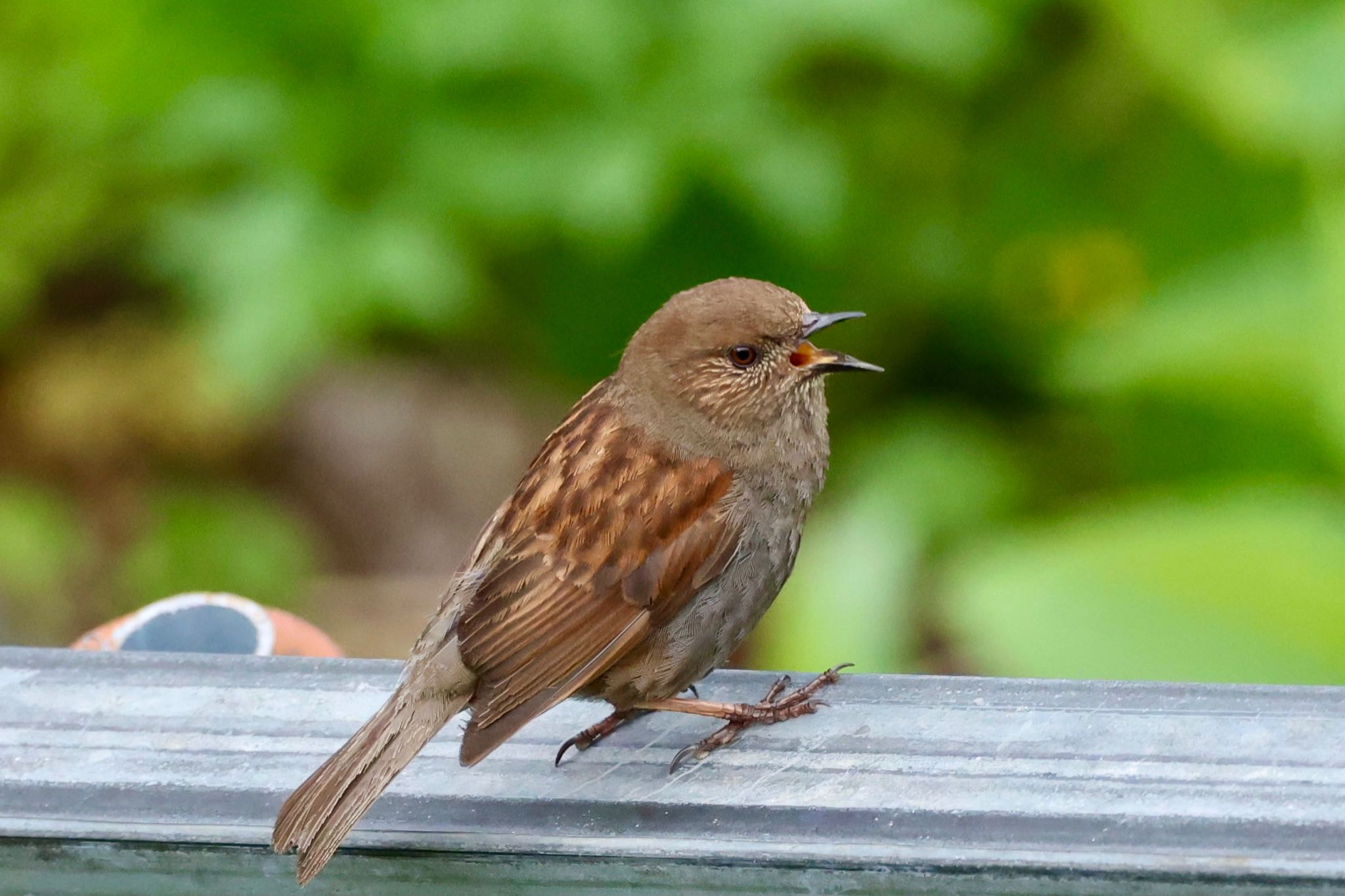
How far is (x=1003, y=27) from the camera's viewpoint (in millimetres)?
5324

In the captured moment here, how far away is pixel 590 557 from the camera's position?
2922 millimetres

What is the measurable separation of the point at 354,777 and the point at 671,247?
3.52m

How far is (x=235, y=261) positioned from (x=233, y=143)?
0.46 metres

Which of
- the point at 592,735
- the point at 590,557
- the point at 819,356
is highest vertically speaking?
the point at 819,356

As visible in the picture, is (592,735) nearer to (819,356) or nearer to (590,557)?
(590,557)

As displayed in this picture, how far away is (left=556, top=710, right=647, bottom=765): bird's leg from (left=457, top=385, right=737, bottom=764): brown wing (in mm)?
83

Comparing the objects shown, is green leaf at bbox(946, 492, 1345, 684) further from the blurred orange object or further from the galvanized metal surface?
the blurred orange object

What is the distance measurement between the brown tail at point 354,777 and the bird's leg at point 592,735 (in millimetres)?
185

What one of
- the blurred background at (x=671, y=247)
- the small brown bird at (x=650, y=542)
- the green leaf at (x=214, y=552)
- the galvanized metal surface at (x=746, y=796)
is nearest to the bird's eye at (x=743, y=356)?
the small brown bird at (x=650, y=542)

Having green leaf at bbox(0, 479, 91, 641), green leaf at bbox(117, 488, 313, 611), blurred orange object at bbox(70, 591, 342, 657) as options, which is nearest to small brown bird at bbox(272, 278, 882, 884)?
blurred orange object at bbox(70, 591, 342, 657)

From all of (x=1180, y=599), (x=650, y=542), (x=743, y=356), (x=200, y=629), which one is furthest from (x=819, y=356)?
(x=200, y=629)

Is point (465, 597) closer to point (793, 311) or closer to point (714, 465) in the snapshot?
point (714, 465)

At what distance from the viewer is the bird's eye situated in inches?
130

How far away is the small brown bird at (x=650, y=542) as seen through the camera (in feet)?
8.66
